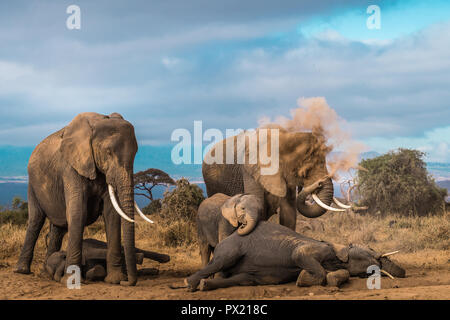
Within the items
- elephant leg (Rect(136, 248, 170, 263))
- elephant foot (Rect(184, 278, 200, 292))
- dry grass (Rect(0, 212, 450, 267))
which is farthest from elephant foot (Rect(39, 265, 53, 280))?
elephant foot (Rect(184, 278, 200, 292))

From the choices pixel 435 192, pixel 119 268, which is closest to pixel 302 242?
pixel 119 268

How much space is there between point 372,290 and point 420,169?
55.9 ft

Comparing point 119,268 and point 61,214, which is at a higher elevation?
point 61,214

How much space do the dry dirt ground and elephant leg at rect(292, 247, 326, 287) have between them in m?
0.14

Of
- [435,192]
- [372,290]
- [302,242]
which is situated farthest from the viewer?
[435,192]

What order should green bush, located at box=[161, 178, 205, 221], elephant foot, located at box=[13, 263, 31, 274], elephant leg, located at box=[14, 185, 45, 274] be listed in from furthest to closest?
green bush, located at box=[161, 178, 205, 221] < elephant leg, located at box=[14, 185, 45, 274] < elephant foot, located at box=[13, 263, 31, 274]

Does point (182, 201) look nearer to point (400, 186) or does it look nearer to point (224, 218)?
point (224, 218)

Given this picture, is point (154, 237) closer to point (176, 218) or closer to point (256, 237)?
point (176, 218)

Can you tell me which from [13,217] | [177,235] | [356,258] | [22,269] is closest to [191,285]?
[356,258]

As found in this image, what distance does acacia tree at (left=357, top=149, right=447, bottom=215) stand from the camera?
23078 mm

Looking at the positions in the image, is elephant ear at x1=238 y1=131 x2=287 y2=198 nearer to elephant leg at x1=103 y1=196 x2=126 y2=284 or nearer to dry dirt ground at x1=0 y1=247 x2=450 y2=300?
dry dirt ground at x1=0 y1=247 x2=450 y2=300

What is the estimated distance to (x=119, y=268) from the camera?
33.9 ft
